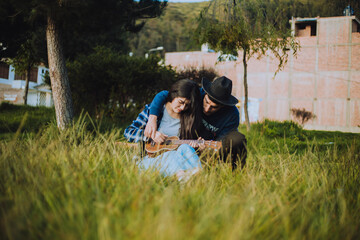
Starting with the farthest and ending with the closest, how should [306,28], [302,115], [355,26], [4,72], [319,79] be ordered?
[4,72], [302,115], [306,28], [319,79], [355,26]

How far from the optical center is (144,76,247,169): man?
3092 millimetres

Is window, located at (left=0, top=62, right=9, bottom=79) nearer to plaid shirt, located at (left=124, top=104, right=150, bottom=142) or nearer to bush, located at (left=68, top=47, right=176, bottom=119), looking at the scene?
bush, located at (left=68, top=47, right=176, bottom=119)

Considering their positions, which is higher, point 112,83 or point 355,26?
point 355,26

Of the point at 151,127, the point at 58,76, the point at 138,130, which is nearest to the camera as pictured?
the point at 151,127

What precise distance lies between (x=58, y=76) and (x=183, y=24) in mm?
13462

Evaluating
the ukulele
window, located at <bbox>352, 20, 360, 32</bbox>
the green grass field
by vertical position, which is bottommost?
the green grass field

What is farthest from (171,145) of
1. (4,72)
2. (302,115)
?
(4,72)

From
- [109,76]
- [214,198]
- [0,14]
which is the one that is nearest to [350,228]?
[214,198]

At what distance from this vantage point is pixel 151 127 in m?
3.09

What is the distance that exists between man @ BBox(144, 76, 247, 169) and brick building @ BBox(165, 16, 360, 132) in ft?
62.5

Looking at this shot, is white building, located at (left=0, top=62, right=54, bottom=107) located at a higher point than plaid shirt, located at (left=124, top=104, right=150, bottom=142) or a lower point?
higher

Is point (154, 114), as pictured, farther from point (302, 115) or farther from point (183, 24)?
point (302, 115)

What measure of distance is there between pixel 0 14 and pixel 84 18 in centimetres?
159

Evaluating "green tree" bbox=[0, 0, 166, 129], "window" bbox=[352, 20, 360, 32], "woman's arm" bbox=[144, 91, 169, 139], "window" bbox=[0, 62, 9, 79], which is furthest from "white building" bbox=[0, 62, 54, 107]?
"woman's arm" bbox=[144, 91, 169, 139]
